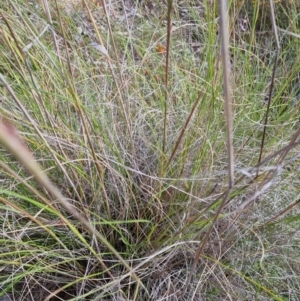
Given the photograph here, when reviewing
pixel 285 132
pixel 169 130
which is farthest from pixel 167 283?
pixel 285 132

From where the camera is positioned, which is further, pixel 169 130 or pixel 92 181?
pixel 169 130

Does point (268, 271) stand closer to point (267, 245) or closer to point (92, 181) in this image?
point (267, 245)

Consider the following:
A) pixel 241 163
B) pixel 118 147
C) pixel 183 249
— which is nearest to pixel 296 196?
pixel 241 163

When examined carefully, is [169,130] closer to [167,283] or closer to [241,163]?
[241,163]

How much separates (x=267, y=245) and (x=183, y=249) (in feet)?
0.57

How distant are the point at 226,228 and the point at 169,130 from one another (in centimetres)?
27

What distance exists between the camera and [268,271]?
0.83 m

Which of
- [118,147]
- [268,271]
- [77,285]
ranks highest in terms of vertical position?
[118,147]

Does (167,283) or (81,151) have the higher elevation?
(81,151)

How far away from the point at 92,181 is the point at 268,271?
388mm

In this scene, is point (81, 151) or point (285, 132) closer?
point (81, 151)

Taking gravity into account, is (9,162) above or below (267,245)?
above

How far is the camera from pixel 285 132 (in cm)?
100

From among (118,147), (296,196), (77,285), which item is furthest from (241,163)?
(77,285)
